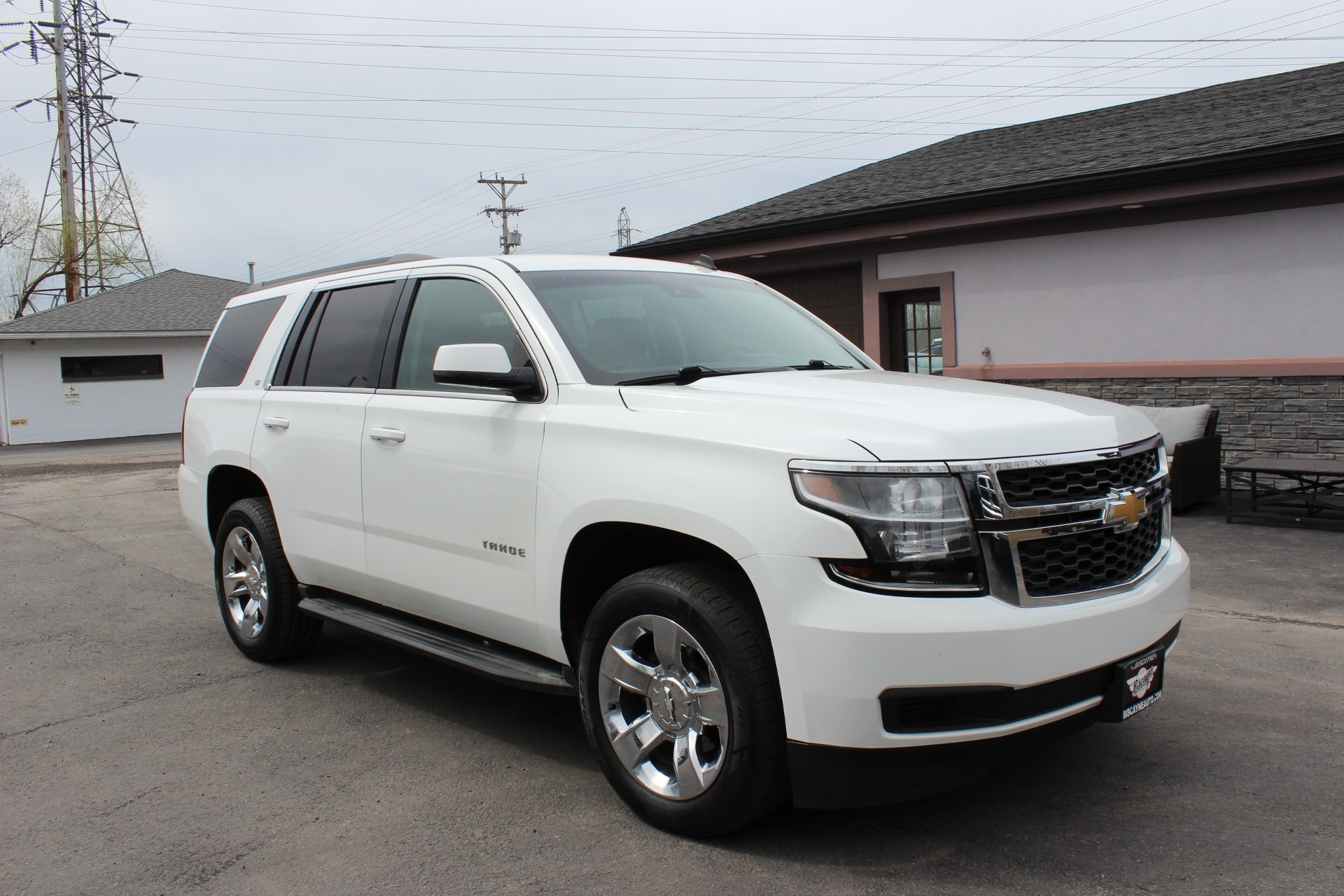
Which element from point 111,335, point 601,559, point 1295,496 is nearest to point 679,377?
point 601,559

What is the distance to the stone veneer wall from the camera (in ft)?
33.1

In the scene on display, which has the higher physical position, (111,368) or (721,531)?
(111,368)

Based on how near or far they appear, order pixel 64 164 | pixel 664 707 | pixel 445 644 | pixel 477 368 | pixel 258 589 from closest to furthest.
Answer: pixel 664 707 < pixel 477 368 < pixel 445 644 < pixel 258 589 < pixel 64 164

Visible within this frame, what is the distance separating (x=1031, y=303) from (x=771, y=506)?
10057 mm

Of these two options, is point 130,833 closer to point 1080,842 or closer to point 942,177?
point 1080,842

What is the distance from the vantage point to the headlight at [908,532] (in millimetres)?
2922

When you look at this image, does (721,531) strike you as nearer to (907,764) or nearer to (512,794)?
(907,764)

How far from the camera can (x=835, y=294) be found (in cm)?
1410

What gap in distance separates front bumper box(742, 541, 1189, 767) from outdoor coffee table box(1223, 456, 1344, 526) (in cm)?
684

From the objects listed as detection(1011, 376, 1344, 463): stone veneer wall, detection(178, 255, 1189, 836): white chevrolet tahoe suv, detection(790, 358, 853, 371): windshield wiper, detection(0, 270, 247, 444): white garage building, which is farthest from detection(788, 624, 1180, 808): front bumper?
detection(0, 270, 247, 444): white garage building

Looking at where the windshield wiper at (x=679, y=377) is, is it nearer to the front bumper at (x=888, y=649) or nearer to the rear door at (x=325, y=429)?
the front bumper at (x=888, y=649)

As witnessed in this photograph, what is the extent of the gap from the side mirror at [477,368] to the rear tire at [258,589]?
201cm

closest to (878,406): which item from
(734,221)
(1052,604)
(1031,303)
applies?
(1052,604)

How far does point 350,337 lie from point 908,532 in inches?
123
